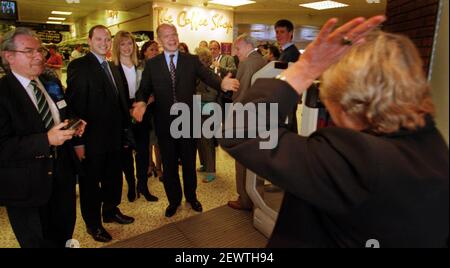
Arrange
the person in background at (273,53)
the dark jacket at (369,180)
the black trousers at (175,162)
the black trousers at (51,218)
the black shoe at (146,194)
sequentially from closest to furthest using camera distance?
1. the dark jacket at (369,180)
2. the black trousers at (51,218)
3. the black trousers at (175,162)
4. the black shoe at (146,194)
5. the person in background at (273,53)

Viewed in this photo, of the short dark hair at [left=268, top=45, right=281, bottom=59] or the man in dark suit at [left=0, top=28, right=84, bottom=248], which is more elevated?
the short dark hair at [left=268, top=45, right=281, bottom=59]

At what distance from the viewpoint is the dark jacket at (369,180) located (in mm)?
628

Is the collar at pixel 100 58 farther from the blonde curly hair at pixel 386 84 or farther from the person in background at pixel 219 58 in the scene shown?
the person in background at pixel 219 58

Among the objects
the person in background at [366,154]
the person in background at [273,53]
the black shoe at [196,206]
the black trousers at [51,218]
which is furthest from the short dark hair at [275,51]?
the person in background at [366,154]

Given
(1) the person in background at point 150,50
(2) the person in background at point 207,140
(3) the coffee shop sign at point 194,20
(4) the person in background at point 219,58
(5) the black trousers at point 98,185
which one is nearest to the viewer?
(5) the black trousers at point 98,185

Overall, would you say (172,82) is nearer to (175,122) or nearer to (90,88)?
(175,122)

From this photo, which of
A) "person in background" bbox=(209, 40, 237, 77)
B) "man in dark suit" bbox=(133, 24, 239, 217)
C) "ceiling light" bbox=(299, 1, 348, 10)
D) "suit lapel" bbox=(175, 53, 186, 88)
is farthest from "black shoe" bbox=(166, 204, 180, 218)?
"ceiling light" bbox=(299, 1, 348, 10)

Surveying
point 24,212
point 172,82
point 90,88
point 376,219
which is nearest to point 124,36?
point 172,82

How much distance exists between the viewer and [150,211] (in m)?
3.06

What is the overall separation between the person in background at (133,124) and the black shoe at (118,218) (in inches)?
17.1

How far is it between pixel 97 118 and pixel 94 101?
0.13 m

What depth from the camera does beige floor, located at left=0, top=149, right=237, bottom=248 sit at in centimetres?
258

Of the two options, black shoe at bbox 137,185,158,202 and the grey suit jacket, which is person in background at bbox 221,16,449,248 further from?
black shoe at bbox 137,185,158,202

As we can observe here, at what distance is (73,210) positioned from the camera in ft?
6.64
